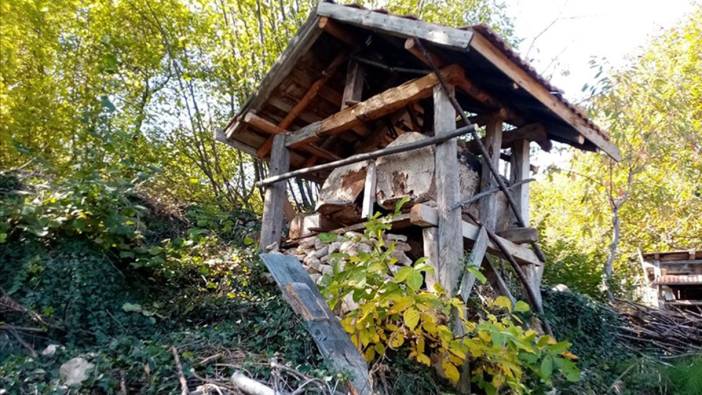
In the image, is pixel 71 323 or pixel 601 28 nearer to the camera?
→ pixel 71 323

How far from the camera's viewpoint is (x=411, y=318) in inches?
118

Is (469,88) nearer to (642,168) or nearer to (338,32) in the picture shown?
(338,32)

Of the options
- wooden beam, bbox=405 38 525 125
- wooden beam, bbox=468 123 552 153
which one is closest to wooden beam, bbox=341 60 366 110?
wooden beam, bbox=405 38 525 125

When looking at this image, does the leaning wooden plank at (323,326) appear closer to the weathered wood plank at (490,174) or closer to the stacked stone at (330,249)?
the stacked stone at (330,249)

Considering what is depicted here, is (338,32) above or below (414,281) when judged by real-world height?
above

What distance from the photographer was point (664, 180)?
12312 mm

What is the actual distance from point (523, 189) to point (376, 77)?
2247mm

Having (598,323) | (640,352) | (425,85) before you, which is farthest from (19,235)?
(640,352)

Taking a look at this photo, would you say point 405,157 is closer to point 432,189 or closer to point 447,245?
point 432,189

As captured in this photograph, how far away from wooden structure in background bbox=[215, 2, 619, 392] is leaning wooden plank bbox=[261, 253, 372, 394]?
1.04 metres

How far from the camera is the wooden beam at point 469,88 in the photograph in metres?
4.22

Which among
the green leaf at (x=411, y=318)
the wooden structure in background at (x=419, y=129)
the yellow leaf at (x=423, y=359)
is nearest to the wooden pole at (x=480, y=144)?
the wooden structure in background at (x=419, y=129)

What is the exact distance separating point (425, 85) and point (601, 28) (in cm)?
742

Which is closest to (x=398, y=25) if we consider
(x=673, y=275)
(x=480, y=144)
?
(x=480, y=144)
